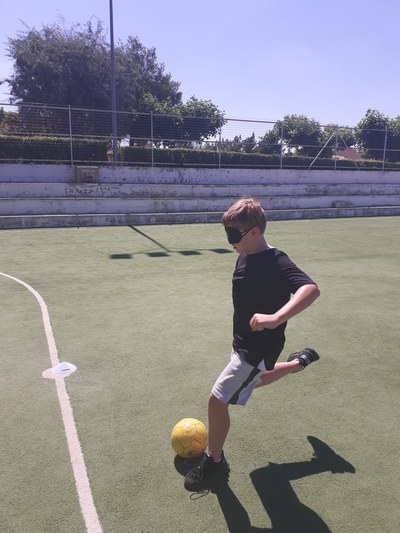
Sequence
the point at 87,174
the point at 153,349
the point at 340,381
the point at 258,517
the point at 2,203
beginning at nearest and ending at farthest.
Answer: the point at 258,517, the point at 340,381, the point at 153,349, the point at 2,203, the point at 87,174

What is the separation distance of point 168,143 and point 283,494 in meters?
22.0

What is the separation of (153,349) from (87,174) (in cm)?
1552

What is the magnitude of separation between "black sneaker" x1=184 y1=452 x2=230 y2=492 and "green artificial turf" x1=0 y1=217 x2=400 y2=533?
0.26 feet

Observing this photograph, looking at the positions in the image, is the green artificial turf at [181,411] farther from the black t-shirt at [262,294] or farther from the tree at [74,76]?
the tree at [74,76]

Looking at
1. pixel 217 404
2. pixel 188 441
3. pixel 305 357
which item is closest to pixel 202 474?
pixel 188 441

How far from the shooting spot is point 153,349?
5199 millimetres

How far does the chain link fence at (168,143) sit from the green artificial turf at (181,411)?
13632mm

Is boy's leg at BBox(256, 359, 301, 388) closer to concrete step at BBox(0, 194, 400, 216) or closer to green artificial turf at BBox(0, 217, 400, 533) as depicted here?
green artificial turf at BBox(0, 217, 400, 533)

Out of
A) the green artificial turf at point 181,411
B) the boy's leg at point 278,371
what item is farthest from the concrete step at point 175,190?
the boy's leg at point 278,371

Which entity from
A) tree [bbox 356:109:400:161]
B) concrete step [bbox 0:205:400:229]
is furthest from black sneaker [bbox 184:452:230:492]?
tree [bbox 356:109:400:161]

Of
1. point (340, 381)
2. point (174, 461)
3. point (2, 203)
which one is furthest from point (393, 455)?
point (2, 203)

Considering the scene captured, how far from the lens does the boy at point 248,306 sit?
268 cm

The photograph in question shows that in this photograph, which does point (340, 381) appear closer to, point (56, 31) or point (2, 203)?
point (2, 203)

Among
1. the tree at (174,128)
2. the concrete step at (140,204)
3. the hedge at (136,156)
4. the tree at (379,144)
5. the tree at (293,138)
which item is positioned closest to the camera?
the concrete step at (140,204)
